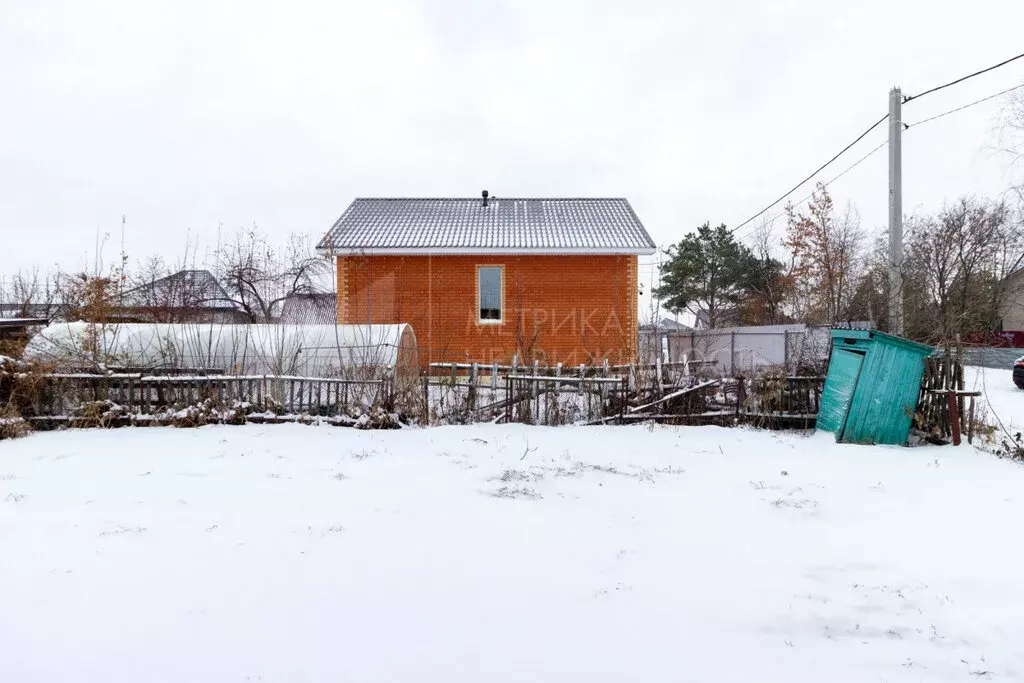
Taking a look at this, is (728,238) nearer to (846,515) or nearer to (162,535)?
(846,515)

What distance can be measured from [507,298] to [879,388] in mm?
9387

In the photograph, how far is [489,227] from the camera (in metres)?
15.3

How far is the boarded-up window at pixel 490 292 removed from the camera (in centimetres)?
1452

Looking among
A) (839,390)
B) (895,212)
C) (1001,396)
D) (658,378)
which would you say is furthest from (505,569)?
(1001,396)

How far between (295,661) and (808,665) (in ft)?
7.11

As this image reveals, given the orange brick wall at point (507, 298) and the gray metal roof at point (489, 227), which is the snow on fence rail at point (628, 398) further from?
the gray metal roof at point (489, 227)

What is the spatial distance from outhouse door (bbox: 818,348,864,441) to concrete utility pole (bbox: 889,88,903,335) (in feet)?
7.24

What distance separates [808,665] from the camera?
2.32m

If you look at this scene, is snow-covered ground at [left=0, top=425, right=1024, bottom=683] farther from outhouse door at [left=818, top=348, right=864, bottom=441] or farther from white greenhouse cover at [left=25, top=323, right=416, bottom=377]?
white greenhouse cover at [left=25, top=323, right=416, bottom=377]

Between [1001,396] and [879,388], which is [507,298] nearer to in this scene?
[879,388]

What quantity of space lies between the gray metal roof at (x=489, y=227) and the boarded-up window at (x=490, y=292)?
1.85 feet

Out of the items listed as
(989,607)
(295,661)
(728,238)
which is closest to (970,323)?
(989,607)

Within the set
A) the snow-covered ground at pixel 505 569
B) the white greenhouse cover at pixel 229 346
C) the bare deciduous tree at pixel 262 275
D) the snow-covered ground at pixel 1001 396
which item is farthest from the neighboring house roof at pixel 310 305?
the snow-covered ground at pixel 1001 396

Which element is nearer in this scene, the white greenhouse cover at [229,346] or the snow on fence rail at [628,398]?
the snow on fence rail at [628,398]
